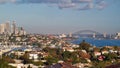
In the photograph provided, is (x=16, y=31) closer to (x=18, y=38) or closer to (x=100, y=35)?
(x=18, y=38)

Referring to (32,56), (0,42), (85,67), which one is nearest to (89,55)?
(32,56)

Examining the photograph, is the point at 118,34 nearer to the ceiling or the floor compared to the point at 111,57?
nearer to the floor

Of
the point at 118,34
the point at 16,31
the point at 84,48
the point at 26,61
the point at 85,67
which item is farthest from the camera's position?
the point at 118,34

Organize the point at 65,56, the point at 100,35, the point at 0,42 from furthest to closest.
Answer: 1. the point at 100,35
2. the point at 0,42
3. the point at 65,56

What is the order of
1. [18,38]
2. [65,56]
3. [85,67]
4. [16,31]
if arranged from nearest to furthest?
[85,67], [65,56], [18,38], [16,31]

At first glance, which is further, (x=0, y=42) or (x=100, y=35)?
(x=100, y=35)

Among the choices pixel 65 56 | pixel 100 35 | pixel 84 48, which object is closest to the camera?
pixel 65 56

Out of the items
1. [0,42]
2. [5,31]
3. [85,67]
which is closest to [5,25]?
[5,31]

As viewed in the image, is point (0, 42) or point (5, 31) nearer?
point (0, 42)

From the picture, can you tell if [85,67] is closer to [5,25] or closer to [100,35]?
[5,25]
